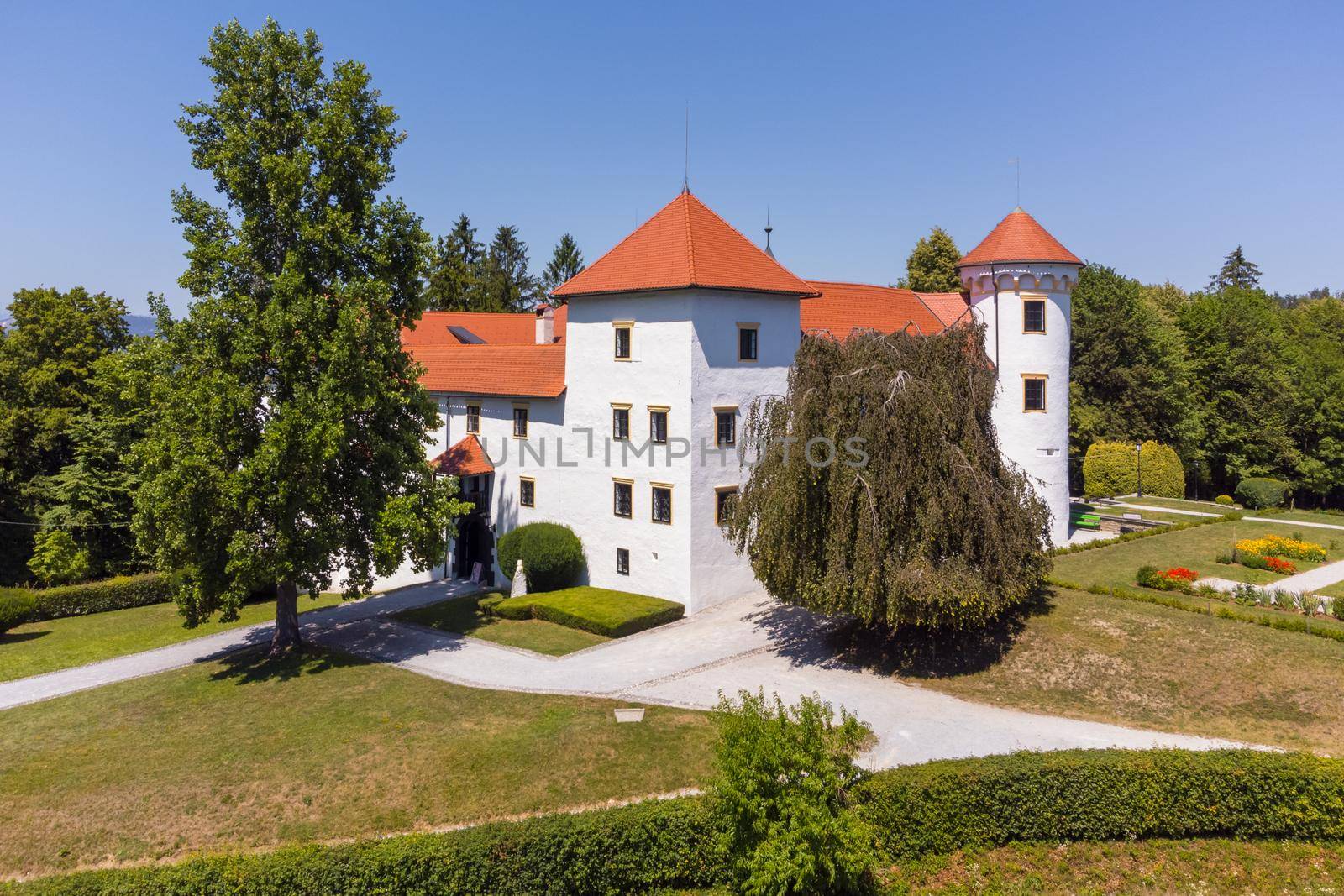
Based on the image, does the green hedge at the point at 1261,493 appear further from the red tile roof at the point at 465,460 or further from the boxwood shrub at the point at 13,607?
the boxwood shrub at the point at 13,607

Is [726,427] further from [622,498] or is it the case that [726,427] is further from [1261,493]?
[1261,493]

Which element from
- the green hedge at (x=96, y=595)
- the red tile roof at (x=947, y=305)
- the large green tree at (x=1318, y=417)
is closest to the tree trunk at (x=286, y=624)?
the green hedge at (x=96, y=595)

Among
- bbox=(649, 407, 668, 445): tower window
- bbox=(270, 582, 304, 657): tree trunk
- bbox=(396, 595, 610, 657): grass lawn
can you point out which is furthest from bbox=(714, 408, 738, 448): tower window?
bbox=(270, 582, 304, 657): tree trunk

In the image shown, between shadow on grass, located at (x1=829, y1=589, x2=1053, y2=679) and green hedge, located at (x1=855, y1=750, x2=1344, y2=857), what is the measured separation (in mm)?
6283

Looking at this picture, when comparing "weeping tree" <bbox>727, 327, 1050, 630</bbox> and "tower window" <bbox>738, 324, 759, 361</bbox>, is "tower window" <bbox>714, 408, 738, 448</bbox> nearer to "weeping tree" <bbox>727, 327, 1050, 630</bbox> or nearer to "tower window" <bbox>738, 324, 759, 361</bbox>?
"tower window" <bbox>738, 324, 759, 361</bbox>

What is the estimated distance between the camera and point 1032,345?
31703 mm

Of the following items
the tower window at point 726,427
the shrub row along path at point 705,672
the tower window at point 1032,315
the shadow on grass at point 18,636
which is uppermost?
the tower window at point 1032,315

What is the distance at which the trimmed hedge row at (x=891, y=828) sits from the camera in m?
11.7

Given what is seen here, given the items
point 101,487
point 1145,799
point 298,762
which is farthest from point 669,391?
point 101,487

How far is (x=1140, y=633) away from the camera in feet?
67.2

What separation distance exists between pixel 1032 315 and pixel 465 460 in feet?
72.8

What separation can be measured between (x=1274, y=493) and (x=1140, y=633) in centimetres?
3274

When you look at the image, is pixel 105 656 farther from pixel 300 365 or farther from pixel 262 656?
pixel 300 365

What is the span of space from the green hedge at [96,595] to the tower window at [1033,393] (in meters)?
31.8
